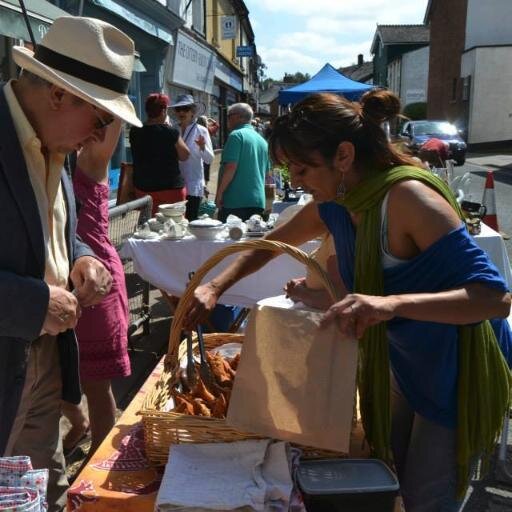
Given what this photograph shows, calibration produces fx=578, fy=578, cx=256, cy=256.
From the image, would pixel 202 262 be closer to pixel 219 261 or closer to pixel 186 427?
pixel 219 261

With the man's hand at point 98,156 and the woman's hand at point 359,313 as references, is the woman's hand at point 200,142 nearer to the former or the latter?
the man's hand at point 98,156

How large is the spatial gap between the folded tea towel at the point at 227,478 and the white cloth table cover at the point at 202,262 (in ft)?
8.88

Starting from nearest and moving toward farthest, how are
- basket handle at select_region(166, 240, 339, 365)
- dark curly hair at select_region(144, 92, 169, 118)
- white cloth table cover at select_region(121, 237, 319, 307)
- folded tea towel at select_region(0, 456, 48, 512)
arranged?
folded tea towel at select_region(0, 456, 48, 512), basket handle at select_region(166, 240, 339, 365), white cloth table cover at select_region(121, 237, 319, 307), dark curly hair at select_region(144, 92, 169, 118)

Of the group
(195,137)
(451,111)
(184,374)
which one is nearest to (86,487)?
(184,374)

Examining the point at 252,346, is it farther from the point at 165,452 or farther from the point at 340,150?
the point at 340,150

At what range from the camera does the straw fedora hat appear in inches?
60.9

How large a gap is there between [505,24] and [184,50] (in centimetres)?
2587

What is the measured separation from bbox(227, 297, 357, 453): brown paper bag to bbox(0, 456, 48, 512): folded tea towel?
1.55 ft

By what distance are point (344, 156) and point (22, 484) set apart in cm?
108

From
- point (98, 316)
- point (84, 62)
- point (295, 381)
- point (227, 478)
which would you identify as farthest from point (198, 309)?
point (98, 316)

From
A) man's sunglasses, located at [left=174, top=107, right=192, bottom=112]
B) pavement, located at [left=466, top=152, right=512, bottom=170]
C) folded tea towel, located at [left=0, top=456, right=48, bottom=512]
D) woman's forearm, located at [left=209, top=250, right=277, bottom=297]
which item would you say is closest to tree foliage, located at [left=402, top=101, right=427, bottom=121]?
pavement, located at [left=466, top=152, right=512, bottom=170]

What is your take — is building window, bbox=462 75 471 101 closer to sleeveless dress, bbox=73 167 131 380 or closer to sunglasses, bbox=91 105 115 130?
sleeveless dress, bbox=73 167 131 380

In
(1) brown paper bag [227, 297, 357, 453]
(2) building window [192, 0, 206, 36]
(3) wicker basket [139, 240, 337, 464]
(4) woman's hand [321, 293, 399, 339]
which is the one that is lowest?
(3) wicker basket [139, 240, 337, 464]

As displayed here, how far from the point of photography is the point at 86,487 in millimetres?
1434
